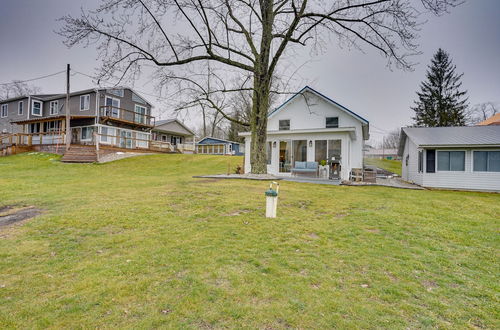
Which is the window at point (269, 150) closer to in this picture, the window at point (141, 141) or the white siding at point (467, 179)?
the white siding at point (467, 179)

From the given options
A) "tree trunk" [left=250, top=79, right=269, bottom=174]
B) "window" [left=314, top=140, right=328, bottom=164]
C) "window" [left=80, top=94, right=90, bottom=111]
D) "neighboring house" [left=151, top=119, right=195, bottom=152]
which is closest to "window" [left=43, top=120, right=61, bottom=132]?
"window" [left=80, top=94, right=90, bottom=111]

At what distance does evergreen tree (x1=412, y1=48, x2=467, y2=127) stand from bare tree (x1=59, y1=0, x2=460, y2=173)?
27679mm

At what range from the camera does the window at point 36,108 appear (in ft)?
96.3

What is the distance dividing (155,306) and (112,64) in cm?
1165

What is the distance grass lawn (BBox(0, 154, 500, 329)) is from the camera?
2229 mm

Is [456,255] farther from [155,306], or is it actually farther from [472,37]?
[472,37]

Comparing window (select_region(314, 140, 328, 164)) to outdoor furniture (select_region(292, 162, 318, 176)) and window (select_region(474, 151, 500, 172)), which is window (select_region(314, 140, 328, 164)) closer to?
outdoor furniture (select_region(292, 162, 318, 176))

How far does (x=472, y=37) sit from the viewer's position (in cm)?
2017

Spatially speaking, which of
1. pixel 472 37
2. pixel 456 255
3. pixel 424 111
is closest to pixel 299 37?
pixel 456 255

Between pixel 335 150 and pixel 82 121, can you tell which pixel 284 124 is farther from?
pixel 82 121

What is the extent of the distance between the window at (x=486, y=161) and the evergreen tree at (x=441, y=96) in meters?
22.6

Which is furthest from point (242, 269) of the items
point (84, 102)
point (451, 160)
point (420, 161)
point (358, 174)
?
point (84, 102)

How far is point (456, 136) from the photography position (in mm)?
14812

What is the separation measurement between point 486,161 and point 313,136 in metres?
9.16
